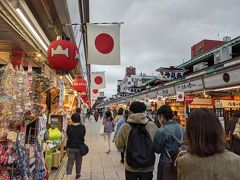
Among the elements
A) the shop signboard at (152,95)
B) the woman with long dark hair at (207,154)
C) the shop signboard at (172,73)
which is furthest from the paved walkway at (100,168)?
the shop signboard at (152,95)

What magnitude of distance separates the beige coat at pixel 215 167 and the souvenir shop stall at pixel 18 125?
2.54 m

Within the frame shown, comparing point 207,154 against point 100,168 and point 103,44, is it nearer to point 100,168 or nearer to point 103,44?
point 103,44

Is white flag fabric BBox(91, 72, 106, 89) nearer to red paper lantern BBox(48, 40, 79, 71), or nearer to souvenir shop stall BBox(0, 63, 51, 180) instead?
red paper lantern BBox(48, 40, 79, 71)

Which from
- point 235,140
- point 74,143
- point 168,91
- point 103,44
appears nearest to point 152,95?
point 168,91

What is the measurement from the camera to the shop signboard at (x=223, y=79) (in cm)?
821

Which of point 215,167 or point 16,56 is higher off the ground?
point 16,56

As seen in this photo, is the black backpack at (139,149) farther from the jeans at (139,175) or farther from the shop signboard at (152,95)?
the shop signboard at (152,95)

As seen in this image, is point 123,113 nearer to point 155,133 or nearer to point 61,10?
point 61,10

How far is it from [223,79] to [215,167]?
7.63 meters

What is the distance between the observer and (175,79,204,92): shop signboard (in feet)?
36.4

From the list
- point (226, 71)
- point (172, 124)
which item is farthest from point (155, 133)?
point (226, 71)

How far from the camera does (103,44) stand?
23.2ft

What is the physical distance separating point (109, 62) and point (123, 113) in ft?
13.8

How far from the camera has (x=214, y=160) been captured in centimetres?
188
